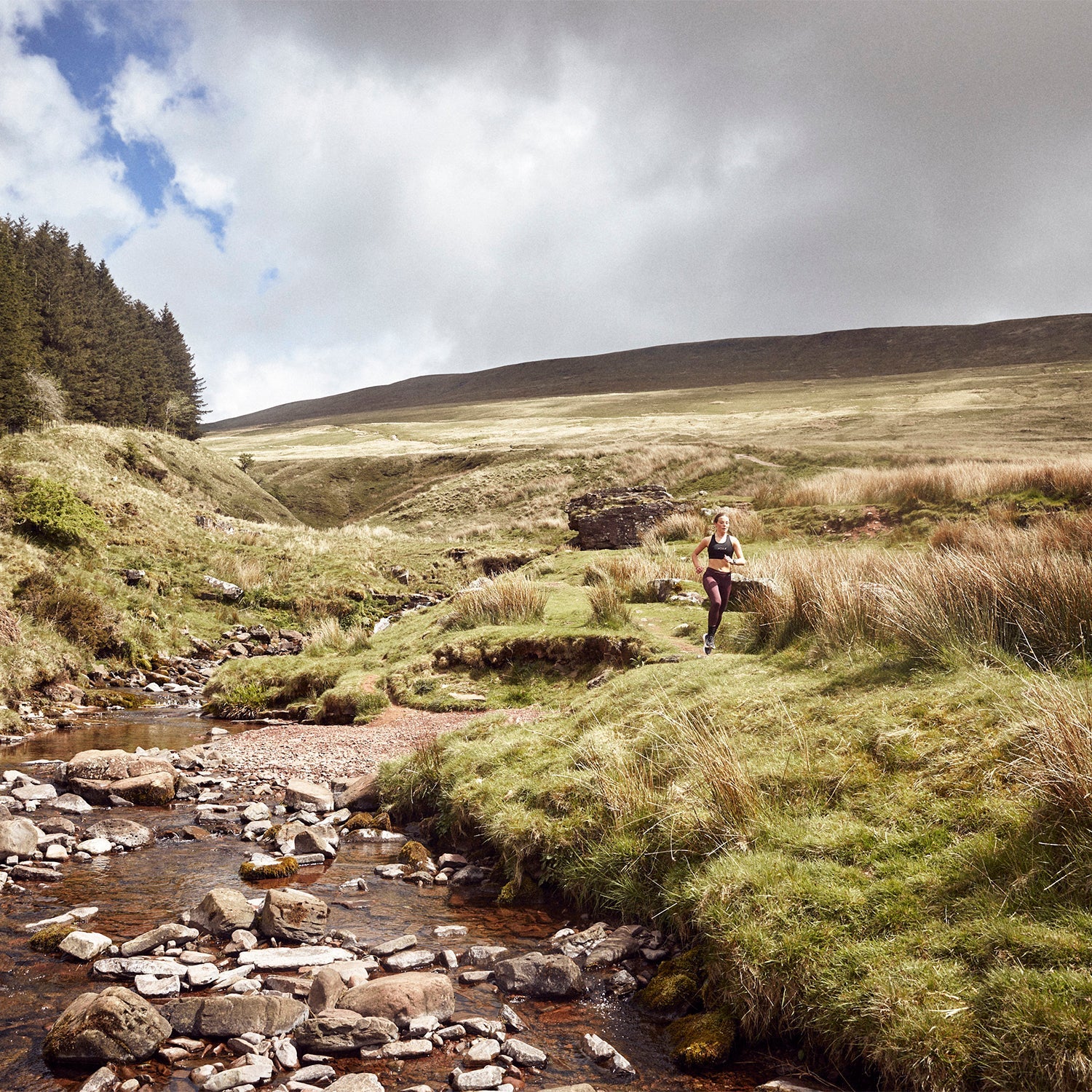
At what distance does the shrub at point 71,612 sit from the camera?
72.6 feet

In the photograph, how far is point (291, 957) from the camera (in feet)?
23.1

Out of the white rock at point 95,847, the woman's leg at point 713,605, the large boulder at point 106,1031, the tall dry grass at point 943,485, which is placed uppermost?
the tall dry grass at point 943,485

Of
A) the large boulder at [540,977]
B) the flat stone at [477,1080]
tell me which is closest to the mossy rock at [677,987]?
the large boulder at [540,977]

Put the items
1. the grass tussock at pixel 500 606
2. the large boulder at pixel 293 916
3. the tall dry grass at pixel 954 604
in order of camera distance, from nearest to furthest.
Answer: the large boulder at pixel 293 916
the tall dry grass at pixel 954 604
the grass tussock at pixel 500 606

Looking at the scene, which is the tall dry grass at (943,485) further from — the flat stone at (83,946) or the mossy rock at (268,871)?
the flat stone at (83,946)

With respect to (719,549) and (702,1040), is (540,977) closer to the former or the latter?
(702,1040)

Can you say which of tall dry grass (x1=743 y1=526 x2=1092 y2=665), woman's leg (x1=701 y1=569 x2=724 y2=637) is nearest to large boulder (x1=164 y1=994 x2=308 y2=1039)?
tall dry grass (x1=743 y1=526 x2=1092 y2=665)

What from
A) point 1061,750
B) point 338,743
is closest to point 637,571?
point 338,743

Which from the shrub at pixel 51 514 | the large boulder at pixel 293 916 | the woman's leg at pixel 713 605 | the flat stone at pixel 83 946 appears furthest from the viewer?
the shrub at pixel 51 514

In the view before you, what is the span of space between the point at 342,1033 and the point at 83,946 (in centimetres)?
288

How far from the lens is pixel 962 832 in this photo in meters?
6.29

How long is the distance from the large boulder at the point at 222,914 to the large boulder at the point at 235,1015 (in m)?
1.34

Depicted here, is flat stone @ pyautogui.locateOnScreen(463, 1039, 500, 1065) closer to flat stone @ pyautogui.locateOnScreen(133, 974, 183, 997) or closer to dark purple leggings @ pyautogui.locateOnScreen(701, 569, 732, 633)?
flat stone @ pyautogui.locateOnScreen(133, 974, 183, 997)

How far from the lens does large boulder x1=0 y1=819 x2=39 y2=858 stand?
363 inches
